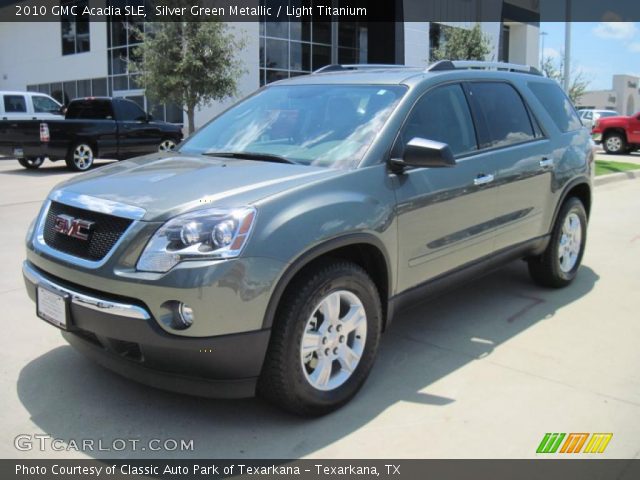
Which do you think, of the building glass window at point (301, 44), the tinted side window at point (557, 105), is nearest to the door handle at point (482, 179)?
the tinted side window at point (557, 105)

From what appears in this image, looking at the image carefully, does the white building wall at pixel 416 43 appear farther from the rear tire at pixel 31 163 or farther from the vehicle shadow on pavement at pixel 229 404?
the vehicle shadow on pavement at pixel 229 404

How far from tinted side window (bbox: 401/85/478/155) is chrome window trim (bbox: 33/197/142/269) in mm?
1779

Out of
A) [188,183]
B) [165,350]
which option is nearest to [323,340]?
[165,350]

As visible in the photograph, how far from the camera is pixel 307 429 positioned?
3.25 meters

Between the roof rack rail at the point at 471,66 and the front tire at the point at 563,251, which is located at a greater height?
the roof rack rail at the point at 471,66

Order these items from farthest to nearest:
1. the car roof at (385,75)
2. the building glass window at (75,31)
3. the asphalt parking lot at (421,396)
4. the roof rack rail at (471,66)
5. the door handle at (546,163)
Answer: the building glass window at (75,31)
the door handle at (546,163)
the roof rack rail at (471,66)
the car roof at (385,75)
the asphalt parking lot at (421,396)

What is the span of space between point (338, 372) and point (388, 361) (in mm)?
756

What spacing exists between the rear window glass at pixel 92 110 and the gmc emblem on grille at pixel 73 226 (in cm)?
1350

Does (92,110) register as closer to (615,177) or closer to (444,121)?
(615,177)

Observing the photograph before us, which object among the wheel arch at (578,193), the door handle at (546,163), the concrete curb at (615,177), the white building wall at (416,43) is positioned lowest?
the concrete curb at (615,177)

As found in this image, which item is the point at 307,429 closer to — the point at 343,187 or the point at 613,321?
the point at 343,187

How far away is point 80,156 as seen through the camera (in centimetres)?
1519

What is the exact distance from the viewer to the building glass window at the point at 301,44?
25188mm

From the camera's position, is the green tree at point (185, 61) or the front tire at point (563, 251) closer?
the front tire at point (563, 251)
